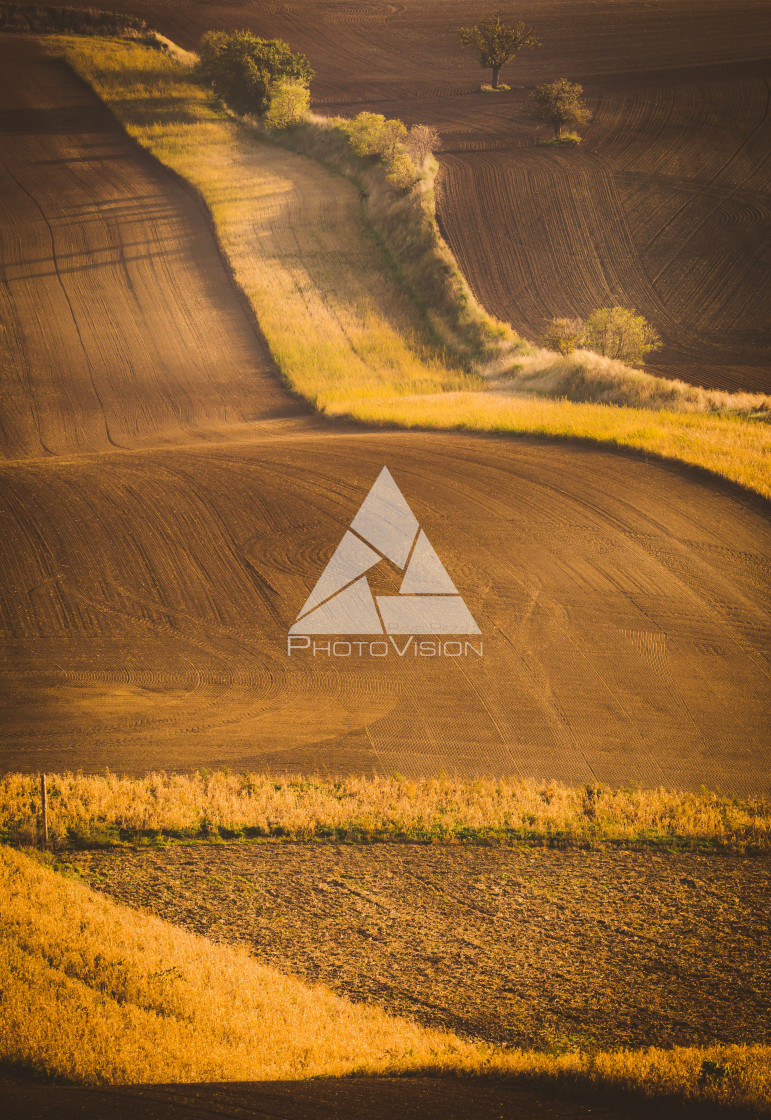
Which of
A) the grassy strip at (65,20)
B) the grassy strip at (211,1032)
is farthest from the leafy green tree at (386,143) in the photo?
the grassy strip at (211,1032)

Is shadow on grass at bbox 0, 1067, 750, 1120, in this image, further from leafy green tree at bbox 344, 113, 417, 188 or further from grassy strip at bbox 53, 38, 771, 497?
leafy green tree at bbox 344, 113, 417, 188

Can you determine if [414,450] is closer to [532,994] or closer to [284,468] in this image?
[284,468]

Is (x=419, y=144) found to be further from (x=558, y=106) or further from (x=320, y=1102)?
(x=320, y=1102)

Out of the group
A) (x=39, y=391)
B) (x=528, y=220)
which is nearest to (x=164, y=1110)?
(x=39, y=391)

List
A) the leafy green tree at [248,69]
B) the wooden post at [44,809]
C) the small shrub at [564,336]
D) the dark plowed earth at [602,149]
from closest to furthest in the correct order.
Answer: the wooden post at [44,809] → the small shrub at [564,336] → the dark plowed earth at [602,149] → the leafy green tree at [248,69]

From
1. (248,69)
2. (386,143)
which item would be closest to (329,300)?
(386,143)

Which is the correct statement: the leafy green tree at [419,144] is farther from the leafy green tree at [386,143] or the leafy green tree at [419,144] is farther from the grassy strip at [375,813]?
the grassy strip at [375,813]
